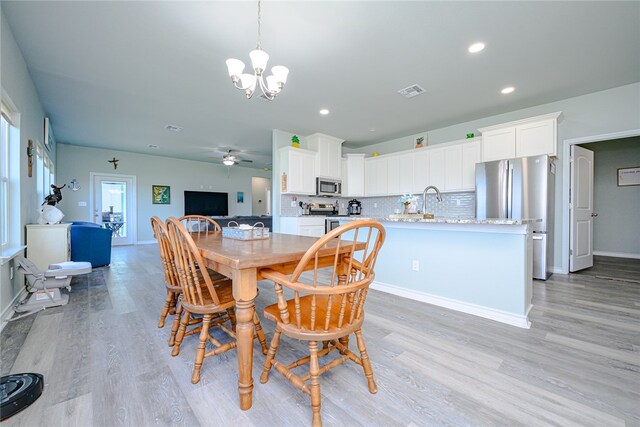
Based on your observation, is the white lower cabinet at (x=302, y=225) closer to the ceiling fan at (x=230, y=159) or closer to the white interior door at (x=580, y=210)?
the ceiling fan at (x=230, y=159)

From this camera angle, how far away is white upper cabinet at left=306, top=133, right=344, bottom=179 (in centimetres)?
535

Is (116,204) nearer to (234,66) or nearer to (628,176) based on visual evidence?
(234,66)

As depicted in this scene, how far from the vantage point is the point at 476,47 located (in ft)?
8.36

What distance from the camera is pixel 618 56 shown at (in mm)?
2736

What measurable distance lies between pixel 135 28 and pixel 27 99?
192 centimetres

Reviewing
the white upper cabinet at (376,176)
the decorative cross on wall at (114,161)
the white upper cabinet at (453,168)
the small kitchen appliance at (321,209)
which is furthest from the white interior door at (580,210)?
Result: the decorative cross on wall at (114,161)

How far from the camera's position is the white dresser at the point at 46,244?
119 inches

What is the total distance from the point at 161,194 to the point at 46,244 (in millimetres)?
4844

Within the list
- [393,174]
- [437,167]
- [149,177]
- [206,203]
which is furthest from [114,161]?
[437,167]

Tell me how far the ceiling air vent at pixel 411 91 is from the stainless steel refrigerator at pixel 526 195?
157 cm

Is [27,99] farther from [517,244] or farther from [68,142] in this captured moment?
[517,244]

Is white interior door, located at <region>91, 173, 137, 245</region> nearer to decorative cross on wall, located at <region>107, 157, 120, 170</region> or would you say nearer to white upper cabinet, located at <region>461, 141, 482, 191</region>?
decorative cross on wall, located at <region>107, 157, 120, 170</region>

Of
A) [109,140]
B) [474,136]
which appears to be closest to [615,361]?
[474,136]

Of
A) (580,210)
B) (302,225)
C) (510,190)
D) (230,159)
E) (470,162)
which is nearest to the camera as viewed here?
(510,190)
